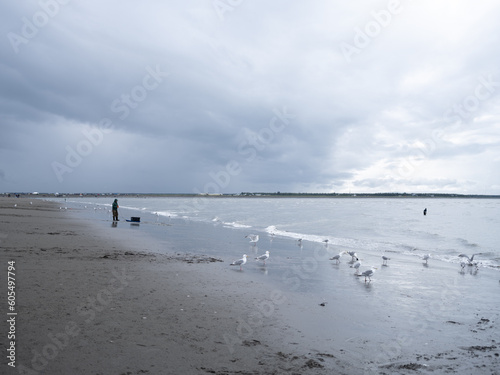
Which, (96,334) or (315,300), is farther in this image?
(315,300)

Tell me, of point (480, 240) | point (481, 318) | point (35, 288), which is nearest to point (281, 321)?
point (481, 318)

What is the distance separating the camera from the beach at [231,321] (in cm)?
529

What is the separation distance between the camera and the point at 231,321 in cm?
707

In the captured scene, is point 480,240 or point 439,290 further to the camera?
point 480,240

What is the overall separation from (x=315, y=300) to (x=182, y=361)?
191 inches

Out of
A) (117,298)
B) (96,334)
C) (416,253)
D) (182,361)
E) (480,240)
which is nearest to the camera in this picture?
(182,361)

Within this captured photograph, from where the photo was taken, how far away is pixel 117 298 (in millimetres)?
7973

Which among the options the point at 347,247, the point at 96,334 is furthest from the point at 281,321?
the point at 347,247

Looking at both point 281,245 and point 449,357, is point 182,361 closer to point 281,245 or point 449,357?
point 449,357

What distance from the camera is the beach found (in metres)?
5.29

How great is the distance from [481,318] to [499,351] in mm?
2195

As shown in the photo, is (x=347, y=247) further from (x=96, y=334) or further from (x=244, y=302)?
(x=96, y=334)

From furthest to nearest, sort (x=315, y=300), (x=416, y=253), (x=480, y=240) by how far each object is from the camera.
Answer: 1. (x=480, y=240)
2. (x=416, y=253)
3. (x=315, y=300)

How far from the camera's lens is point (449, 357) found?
604cm
